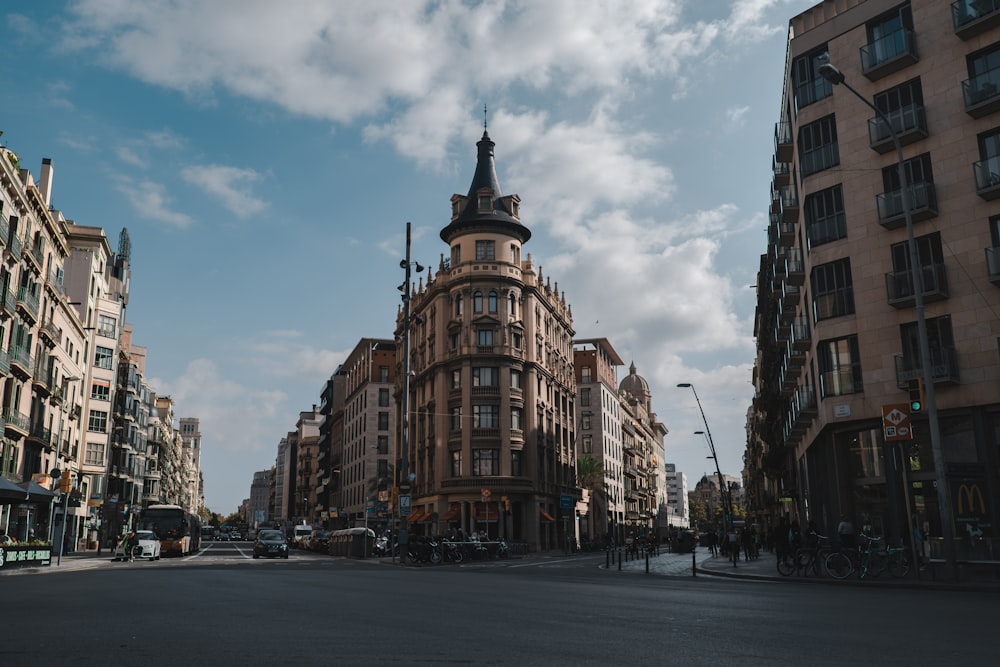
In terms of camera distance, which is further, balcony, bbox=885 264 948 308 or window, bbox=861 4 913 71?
window, bbox=861 4 913 71

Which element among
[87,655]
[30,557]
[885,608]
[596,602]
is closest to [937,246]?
[885,608]

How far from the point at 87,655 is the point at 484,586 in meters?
12.2

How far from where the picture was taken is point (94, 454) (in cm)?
7412

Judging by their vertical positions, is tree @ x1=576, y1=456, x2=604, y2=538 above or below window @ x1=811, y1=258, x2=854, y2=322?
below

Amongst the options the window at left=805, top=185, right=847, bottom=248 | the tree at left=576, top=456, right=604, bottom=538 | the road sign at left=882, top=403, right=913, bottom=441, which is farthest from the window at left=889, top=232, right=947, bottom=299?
the tree at left=576, top=456, right=604, bottom=538

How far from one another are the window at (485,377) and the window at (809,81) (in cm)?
3646

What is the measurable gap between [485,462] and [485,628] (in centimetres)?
5485

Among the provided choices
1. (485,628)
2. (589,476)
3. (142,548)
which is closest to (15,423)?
(142,548)

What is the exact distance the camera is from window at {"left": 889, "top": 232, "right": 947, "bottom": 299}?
92.0 ft

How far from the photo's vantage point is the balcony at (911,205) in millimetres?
28344

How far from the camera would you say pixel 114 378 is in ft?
246

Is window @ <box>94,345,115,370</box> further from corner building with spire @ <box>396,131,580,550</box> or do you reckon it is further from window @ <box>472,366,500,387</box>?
window @ <box>472,366,500,387</box>

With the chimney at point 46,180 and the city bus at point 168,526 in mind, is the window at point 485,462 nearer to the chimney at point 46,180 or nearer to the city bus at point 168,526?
the city bus at point 168,526

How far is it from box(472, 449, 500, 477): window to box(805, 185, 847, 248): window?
36.4 m
